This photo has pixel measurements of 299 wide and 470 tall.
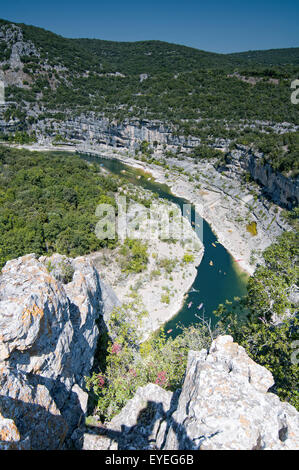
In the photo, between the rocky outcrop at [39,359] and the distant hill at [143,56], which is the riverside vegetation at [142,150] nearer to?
the distant hill at [143,56]

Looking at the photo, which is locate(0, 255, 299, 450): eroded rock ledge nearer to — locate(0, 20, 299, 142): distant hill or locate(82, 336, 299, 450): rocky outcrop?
locate(82, 336, 299, 450): rocky outcrop

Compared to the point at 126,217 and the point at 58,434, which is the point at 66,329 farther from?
the point at 126,217

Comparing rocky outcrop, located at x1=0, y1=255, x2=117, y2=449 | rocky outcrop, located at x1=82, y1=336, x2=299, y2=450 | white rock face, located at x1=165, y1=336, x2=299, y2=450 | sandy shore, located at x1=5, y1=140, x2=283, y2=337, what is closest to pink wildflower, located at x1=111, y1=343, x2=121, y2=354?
rocky outcrop, located at x1=0, y1=255, x2=117, y2=449

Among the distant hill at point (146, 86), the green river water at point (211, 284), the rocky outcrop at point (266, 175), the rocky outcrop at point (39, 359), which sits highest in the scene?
the distant hill at point (146, 86)

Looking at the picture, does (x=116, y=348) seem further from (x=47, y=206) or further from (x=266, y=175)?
(x=266, y=175)

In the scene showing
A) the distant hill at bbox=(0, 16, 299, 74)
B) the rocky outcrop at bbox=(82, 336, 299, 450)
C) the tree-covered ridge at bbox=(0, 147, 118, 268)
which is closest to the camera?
the rocky outcrop at bbox=(82, 336, 299, 450)

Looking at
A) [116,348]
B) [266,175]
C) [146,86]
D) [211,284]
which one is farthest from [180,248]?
[146,86]

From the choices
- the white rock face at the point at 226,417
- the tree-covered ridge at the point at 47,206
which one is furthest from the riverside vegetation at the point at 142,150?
the white rock face at the point at 226,417
